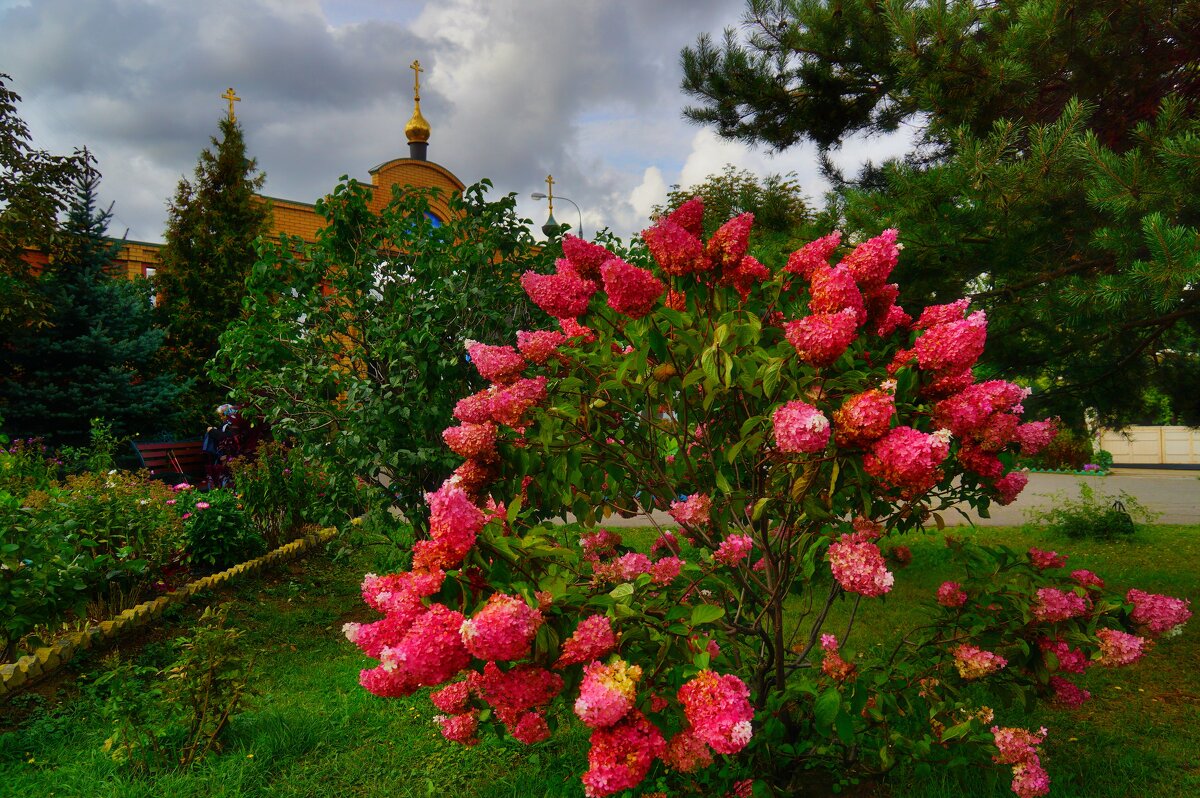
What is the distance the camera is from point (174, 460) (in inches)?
349

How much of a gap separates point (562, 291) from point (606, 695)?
1.21 m

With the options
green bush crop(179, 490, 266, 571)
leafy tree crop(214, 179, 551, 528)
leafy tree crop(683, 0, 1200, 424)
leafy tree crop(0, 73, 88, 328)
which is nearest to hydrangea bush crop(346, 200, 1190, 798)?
leafy tree crop(683, 0, 1200, 424)

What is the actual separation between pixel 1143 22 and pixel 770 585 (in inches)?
156

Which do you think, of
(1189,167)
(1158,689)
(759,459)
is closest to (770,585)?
(759,459)

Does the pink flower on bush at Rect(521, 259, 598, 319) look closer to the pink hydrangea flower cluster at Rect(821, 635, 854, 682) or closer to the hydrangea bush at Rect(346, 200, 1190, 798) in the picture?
the hydrangea bush at Rect(346, 200, 1190, 798)

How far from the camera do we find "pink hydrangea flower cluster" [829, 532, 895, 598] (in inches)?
71.2

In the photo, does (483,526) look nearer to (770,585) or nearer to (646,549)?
(770,585)

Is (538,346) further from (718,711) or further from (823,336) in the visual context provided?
(718,711)

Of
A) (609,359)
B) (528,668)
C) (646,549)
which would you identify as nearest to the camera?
(528,668)

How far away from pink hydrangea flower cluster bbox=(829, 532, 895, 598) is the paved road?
554 centimetres

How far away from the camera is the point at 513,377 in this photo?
2.21 metres

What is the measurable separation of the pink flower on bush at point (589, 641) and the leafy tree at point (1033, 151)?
2578 millimetres

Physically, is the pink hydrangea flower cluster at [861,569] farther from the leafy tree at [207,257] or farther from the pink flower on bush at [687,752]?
the leafy tree at [207,257]

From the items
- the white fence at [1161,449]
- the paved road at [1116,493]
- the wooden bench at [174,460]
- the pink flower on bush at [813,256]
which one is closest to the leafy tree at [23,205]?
the wooden bench at [174,460]
